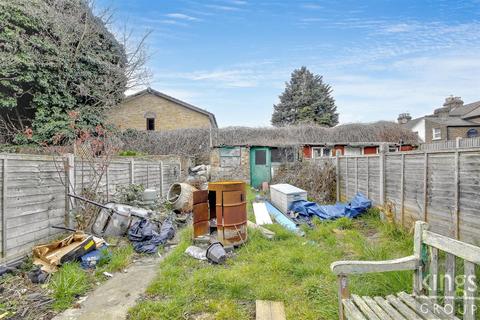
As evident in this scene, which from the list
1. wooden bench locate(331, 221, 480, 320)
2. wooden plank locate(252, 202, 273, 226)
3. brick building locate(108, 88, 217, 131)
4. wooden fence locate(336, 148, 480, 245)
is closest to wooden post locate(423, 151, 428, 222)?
wooden fence locate(336, 148, 480, 245)

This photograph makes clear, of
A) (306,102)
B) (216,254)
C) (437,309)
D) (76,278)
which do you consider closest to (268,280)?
(216,254)

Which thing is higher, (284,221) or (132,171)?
(132,171)

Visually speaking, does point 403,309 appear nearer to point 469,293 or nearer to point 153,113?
point 469,293

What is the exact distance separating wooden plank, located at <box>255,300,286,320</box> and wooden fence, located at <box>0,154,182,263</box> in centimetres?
363

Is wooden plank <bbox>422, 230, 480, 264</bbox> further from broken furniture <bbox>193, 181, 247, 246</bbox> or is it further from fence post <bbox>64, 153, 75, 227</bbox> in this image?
fence post <bbox>64, 153, 75, 227</bbox>

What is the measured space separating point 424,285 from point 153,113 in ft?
67.2

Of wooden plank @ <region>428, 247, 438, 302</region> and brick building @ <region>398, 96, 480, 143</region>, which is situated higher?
brick building @ <region>398, 96, 480, 143</region>

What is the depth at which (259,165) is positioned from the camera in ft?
53.7

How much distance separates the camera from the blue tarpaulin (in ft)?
23.9

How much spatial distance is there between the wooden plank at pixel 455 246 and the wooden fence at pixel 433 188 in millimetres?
2587

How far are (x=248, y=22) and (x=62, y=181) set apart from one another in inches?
348

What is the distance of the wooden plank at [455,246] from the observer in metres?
1.74

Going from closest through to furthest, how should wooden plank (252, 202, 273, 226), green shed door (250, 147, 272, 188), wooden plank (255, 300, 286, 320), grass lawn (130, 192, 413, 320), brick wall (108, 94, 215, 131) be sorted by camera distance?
wooden plank (255, 300, 286, 320) → grass lawn (130, 192, 413, 320) → wooden plank (252, 202, 273, 226) → green shed door (250, 147, 272, 188) → brick wall (108, 94, 215, 131)

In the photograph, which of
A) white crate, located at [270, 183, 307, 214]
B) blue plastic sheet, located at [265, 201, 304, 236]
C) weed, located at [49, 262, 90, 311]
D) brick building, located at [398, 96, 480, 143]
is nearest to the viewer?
weed, located at [49, 262, 90, 311]
